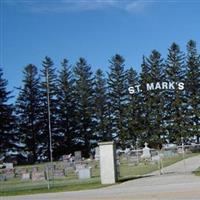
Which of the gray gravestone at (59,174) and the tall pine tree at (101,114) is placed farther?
the tall pine tree at (101,114)

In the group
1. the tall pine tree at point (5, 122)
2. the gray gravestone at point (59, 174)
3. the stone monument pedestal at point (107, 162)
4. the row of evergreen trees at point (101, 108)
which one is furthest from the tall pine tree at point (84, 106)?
the stone monument pedestal at point (107, 162)

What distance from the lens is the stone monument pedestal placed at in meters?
23.5

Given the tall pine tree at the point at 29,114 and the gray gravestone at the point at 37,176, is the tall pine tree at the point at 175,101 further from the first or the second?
the gray gravestone at the point at 37,176

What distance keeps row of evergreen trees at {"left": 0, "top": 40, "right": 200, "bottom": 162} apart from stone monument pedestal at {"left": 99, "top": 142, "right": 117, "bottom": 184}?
43199mm

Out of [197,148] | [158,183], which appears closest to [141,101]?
[197,148]

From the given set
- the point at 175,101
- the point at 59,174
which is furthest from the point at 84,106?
the point at 59,174

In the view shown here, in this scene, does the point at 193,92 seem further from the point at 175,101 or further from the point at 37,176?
the point at 37,176

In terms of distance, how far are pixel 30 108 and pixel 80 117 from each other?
21.7 feet

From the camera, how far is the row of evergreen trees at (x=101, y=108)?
221 ft

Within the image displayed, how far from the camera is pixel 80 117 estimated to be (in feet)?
232

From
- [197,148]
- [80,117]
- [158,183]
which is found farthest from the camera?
[80,117]

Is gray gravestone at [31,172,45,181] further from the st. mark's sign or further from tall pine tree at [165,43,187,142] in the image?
tall pine tree at [165,43,187,142]

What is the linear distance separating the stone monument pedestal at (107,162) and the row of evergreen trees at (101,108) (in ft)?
142

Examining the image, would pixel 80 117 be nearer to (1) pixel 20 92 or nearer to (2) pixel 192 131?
(1) pixel 20 92
